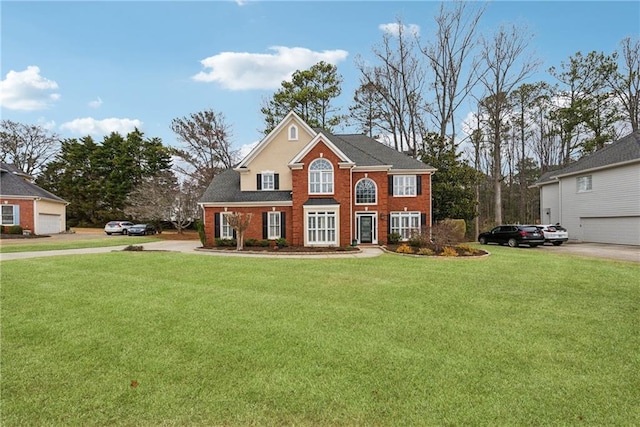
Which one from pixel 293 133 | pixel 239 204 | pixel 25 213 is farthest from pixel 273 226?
pixel 25 213

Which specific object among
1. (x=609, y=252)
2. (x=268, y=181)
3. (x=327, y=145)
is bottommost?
(x=609, y=252)

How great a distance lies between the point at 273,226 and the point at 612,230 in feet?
72.5

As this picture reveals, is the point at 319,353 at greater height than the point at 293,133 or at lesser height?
lesser

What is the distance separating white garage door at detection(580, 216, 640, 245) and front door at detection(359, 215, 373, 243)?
15960 millimetres

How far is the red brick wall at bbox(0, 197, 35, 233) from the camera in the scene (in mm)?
28344

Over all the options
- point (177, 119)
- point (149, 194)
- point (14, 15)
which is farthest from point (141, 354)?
point (177, 119)

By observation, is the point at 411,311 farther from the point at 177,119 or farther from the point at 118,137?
the point at 118,137

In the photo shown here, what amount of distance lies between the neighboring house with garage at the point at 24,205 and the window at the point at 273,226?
948 inches

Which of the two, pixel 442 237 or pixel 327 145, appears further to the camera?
pixel 327 145

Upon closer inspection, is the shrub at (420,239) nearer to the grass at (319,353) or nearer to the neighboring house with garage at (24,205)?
the grass at (319,353)

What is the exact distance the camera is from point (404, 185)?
21.0m

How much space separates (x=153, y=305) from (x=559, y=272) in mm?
11584

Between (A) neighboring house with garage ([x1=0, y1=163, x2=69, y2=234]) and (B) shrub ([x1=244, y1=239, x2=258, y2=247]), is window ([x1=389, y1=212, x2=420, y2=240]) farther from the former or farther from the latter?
(A) neighboring house with garage ([x1=0, y1=163, x2=69, y2=234])

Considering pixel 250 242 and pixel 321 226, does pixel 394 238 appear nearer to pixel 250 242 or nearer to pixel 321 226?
pixel 321 226
